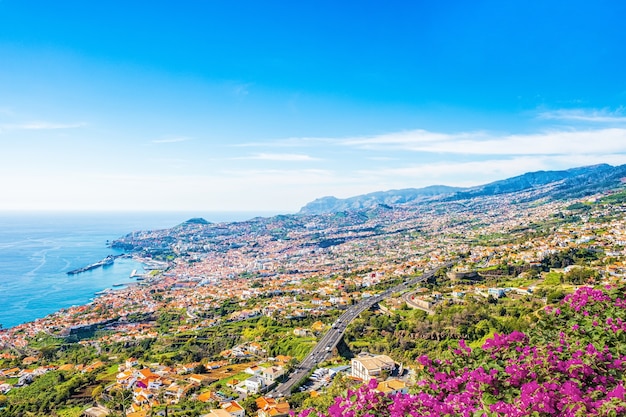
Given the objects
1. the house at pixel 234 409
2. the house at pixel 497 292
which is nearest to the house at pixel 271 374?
the house at pixel 234 409

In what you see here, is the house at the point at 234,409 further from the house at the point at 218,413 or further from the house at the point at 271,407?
the house at the point at 271,407

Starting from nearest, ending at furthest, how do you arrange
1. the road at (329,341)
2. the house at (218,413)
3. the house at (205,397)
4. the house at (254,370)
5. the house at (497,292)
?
the house at (218,413) → the house at (205,397) → the road at (329,341) → the house at (254,370) → the house at (497,292)

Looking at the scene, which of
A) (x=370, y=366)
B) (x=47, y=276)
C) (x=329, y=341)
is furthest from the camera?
(x=47, y=276)

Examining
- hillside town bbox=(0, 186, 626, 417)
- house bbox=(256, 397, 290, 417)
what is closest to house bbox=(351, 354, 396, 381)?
hillside town bbox=(0, 186, 626, 417)

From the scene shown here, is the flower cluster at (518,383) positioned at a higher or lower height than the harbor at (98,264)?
higher

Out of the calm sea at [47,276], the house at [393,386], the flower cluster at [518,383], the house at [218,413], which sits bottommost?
the calm sea at [47,276]

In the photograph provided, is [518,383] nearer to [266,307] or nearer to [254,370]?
[254,370]

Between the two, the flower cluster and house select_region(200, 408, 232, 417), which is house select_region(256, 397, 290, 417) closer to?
house select_region(200, 408, 232, 417)

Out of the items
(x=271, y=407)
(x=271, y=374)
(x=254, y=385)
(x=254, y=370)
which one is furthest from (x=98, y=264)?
(x=271, y=407)
